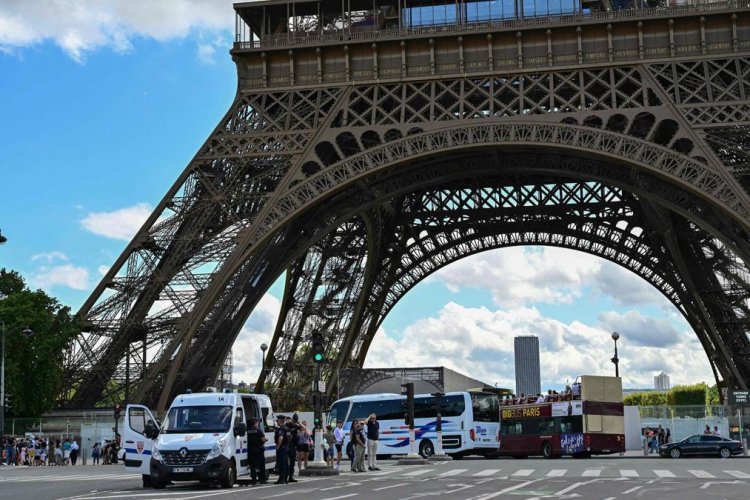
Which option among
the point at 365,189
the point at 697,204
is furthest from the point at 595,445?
the point at 365,189

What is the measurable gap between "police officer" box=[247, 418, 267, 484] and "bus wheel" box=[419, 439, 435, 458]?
21307mm

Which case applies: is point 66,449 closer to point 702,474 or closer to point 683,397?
point 702,474

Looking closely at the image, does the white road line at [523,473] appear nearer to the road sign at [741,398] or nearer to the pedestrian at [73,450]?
the pedestrian at [73,450]

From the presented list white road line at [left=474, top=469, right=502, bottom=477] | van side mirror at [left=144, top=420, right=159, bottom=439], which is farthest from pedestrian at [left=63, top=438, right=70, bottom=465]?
van side mirror at [left=144, top=420, right=159, bottom=439]

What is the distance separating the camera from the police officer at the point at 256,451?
26.3m

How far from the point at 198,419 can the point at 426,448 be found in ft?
75.7

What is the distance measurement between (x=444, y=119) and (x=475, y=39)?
13.4 feet

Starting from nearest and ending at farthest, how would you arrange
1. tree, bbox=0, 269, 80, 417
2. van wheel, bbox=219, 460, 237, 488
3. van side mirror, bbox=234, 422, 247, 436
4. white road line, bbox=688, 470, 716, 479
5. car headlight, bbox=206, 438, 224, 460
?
car headlight, bbox=206, 438, 224, 460
van wheel, bbox=219, 460, 237, 488
van side mirror, bbox=234, 422, 247, 436
white road line, bbox=688, 470, 716, 479
tree, bbox=0, 269, 80, 417

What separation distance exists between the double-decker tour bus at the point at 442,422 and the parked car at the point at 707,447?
7.98 meters

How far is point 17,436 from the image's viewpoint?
52.2 meters

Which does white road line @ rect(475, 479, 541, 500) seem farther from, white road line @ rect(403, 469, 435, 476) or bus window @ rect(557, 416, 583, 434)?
bus window @ rect(557, 416, 583, 434)

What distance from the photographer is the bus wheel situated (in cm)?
4784

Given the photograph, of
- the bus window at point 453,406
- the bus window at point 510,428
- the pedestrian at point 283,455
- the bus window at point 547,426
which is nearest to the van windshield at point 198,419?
the pedestrian at point 283,455

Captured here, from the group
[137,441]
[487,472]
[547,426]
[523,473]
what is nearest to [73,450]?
[137,441]
